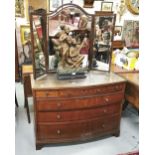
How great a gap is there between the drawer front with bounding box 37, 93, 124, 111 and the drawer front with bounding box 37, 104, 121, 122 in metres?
0.05

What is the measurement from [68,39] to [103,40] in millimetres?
470

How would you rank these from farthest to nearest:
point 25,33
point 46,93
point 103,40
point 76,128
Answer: point 25,33 → point 103,40 → point 76,128 → point 46,93

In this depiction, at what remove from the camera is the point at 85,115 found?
228cm

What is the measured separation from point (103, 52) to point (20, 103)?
1632 millimetres

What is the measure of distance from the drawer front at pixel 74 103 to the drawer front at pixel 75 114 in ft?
0.16

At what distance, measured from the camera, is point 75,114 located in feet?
7.34

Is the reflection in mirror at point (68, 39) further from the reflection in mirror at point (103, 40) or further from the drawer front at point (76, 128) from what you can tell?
the drawer front at point (76, 128)

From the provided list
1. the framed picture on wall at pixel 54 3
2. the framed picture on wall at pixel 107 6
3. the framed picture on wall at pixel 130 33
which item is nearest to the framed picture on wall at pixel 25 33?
the framed picture on wall at pixel 54 3

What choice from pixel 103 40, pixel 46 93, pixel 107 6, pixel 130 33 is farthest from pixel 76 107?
pixel 107 6

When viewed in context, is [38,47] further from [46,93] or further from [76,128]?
[76,128]

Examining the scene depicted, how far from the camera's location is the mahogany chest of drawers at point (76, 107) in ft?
6.94
